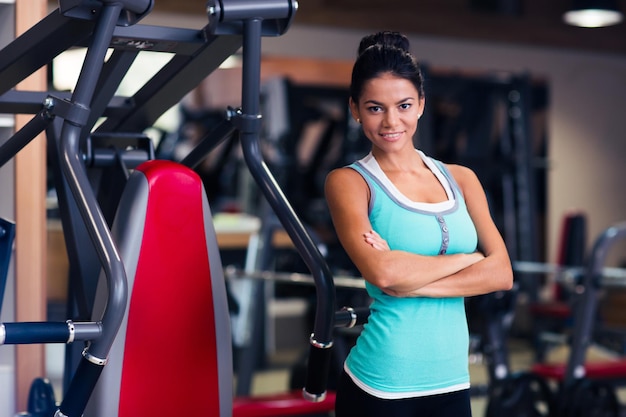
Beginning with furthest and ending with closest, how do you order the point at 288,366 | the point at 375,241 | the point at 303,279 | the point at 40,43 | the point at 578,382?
the point at 288,366 → the point at 578,382 → the point at 303,279 → the point at 40,43 → the point at 375,241

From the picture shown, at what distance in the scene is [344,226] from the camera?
1.58 m

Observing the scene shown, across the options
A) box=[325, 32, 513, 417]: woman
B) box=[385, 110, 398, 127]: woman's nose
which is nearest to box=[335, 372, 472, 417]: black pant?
→ box=[325, 32, 513, 417]: woman

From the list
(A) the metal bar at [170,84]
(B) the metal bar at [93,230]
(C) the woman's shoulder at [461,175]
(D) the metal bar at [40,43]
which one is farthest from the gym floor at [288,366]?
(B) the metal bar at [93,230]

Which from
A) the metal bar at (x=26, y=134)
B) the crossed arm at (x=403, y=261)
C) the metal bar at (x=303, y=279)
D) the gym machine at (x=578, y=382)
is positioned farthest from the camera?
the gym machine at (x=578, y=382)

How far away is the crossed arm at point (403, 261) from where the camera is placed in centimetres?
153

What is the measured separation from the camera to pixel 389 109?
5.16ft

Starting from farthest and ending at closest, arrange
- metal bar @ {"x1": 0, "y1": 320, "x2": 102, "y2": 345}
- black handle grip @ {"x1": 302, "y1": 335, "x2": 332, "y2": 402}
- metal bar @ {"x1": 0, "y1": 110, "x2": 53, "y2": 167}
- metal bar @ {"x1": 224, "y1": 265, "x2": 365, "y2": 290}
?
metal bar @ {"x1": 224, "y1": 265, "x2": 365, "y2": 290}, metal bar @ {"x1": 0, "y1": 110, "x2": 53, "y2": 167}, black handle grip @ {"x1": 302, "y1": 335, "x2": 332, "y2": 402}, metal bar @ {"x1": 0, "y1": 320, "x2": 102, "y2": 345}

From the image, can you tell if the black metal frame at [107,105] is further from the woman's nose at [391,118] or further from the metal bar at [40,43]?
the woman's nose at [391,118]

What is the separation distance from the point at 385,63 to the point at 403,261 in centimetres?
36

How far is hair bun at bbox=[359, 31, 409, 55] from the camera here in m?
1.63

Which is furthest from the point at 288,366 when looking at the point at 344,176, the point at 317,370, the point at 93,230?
the point at 93,230

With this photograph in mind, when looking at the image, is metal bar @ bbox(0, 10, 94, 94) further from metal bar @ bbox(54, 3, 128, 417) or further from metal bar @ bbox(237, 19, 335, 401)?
metal bar @ bbox(237, 19, 335, 401)

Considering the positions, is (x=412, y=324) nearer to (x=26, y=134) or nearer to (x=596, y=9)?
(x=26, y=134)

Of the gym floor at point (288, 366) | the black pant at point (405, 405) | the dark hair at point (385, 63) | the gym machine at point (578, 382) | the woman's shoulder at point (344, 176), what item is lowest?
the gym floor at point (288, 366)
